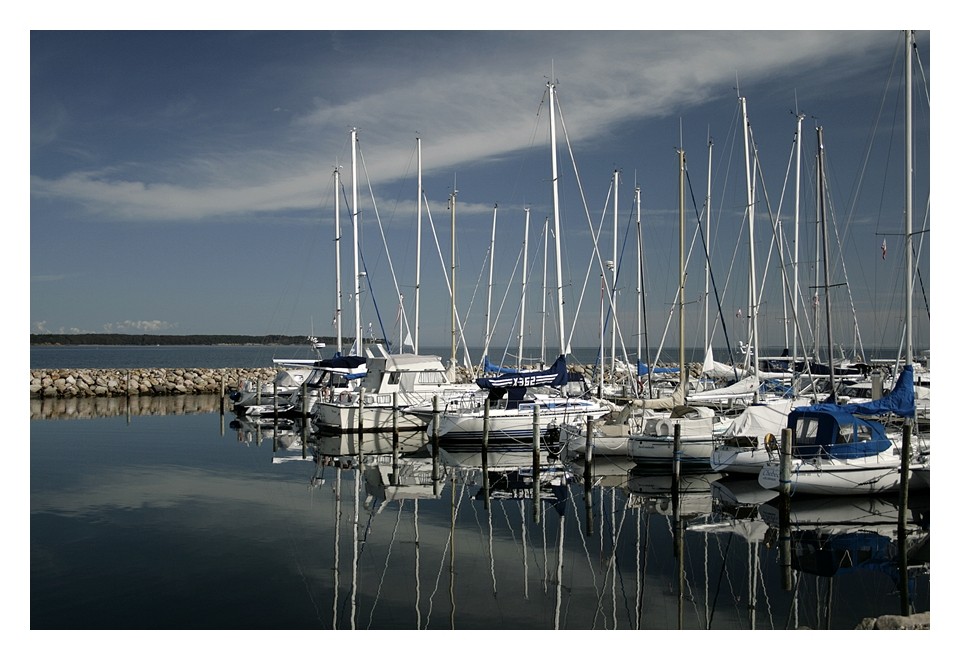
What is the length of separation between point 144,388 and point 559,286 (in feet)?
121

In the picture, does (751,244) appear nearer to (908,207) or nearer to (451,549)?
(908,207)

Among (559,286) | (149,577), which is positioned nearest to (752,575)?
(149,577)

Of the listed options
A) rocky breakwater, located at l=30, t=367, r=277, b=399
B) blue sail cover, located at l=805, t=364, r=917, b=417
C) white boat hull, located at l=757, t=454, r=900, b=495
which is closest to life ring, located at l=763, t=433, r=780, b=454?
white boat hull, located at l=757, t=454, r=900, b=495

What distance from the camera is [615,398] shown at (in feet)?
113

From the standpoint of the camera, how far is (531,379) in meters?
29.6

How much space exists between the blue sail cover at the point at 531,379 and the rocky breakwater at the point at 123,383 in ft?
82.2

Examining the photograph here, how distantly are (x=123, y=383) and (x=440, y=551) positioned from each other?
1832 inches

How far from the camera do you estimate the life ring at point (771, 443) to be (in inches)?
770

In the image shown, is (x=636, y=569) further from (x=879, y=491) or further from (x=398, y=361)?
(x=398, y=361)

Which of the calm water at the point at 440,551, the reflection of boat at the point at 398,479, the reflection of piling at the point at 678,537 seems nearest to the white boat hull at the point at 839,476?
the calm water at the point at 440,551

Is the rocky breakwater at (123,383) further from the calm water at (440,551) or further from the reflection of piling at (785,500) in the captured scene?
the reflection of piling at (785,500)

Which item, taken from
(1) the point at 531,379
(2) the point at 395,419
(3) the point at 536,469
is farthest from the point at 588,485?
(2) the point at 395,419

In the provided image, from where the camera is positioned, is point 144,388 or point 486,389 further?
point 144,388
